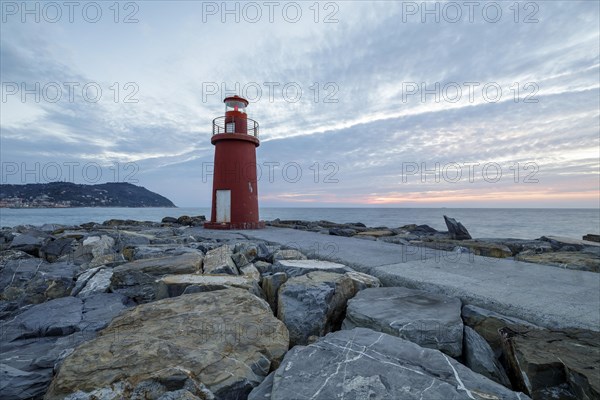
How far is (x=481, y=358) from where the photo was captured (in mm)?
2053

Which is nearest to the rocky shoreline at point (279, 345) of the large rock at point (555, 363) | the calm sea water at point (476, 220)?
the large rock at point (555, 363)

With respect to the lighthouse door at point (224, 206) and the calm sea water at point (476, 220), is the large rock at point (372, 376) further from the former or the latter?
the calm sea water at point (476, 220)

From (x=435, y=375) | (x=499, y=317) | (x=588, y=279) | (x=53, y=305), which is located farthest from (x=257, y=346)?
(x=588, y=279)

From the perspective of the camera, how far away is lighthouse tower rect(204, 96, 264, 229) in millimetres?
10555

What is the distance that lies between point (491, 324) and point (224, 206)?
9.14 meters

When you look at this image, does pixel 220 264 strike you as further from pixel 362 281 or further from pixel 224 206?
pixel 224 206

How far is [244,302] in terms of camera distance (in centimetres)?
257

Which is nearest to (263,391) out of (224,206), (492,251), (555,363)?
(555,363)

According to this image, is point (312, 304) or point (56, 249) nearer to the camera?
point (312, 304)

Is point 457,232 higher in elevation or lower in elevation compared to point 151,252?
lower

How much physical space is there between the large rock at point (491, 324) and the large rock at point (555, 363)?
18 cm

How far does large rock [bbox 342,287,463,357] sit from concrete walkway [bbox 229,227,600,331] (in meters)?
0.31

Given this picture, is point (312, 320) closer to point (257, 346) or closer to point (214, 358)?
point (257, 346)

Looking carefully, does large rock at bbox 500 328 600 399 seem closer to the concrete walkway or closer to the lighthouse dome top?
the concrete walkway
